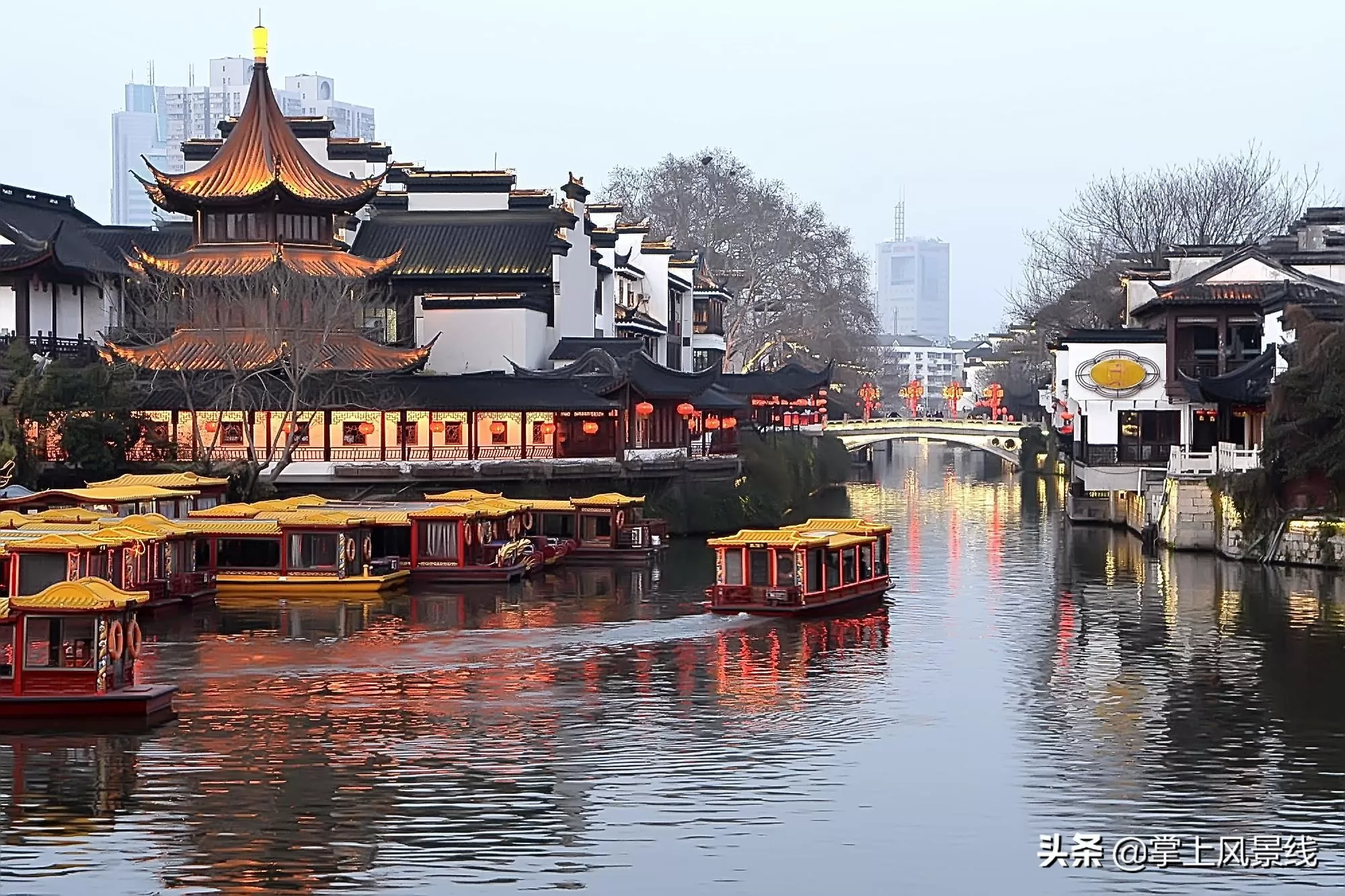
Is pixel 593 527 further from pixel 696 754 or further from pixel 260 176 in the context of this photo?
pixel 696 754

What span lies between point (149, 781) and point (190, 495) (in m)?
29.0

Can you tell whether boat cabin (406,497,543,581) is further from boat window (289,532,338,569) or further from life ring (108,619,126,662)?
life ring (108,619,126,662)

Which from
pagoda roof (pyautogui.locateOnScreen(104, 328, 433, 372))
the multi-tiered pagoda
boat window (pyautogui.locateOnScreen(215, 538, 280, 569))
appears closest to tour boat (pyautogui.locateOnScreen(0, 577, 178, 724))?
boat window (pyautogui.locateOnScreen(215, 538, 280, 569))

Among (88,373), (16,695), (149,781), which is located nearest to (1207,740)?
(149,781)

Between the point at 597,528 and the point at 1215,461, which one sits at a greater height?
the point at 1215,461

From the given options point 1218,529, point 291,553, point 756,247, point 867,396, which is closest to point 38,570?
point 291,553

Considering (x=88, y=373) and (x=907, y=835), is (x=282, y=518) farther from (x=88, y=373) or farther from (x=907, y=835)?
(x=907, y=835)

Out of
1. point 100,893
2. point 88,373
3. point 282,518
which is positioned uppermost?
point 88,373

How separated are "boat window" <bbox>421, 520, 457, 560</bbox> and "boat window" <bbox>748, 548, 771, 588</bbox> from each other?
36.6ft

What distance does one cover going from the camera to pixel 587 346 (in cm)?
8412

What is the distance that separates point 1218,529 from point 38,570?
1481 inches

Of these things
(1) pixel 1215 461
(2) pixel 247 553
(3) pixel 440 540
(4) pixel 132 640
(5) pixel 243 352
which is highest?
(5) pixel 243 352

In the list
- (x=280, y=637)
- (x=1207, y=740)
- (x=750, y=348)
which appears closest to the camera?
(x=1207, y=740)

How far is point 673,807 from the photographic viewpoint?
98.6 ft
